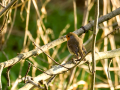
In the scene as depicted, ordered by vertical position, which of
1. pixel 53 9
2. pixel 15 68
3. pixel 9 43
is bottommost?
pixel 15 68

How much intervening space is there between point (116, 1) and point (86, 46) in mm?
729

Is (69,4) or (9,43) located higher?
(69,4)

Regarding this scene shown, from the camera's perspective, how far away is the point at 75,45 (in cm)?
245

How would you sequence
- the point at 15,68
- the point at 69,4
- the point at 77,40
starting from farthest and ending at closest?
the point at 69,4
the point at 15,68
the point at 77,40

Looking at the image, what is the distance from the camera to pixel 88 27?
6.41ft

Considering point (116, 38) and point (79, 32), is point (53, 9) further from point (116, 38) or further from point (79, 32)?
point (79, 32)

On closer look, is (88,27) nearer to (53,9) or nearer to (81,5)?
(53,9)

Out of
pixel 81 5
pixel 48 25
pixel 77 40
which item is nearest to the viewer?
pixel 77 40

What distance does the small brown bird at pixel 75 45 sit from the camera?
89.7 inches

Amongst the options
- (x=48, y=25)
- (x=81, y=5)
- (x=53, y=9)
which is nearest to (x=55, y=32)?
(x=48, y=25)

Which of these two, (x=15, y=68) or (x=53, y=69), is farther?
(x=15, y=68)

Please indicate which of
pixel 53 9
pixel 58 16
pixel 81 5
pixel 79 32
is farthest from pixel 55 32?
pixel 79 32

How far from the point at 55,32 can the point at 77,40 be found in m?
3.06

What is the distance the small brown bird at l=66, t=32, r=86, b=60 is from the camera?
7.48ft
